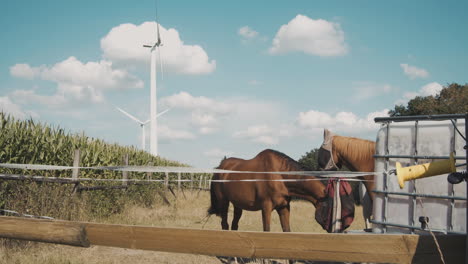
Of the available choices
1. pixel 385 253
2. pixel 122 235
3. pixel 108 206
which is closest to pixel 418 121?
pixel 385 253

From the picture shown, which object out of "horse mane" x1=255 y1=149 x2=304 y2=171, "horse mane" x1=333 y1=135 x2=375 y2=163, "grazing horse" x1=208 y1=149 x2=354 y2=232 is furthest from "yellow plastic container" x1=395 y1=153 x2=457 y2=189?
"horse mane" x1=255 y1=149 x2=304 y2=171

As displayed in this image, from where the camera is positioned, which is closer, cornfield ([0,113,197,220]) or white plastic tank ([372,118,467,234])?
white plastic tank ([372,118,467,234])

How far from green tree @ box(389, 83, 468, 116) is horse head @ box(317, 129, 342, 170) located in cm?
2191

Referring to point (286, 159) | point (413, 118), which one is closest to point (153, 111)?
point (286, 159)

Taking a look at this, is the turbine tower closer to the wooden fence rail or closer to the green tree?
the green tree

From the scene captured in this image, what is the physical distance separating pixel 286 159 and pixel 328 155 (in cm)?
79

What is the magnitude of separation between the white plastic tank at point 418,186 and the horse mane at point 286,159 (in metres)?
2.64

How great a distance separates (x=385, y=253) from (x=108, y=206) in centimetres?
1174

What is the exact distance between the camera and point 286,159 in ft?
24.5

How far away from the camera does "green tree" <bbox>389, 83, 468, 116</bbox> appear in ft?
86.3

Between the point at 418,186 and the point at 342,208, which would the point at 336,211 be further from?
the point at 418,186

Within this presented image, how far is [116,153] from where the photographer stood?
16188 mm

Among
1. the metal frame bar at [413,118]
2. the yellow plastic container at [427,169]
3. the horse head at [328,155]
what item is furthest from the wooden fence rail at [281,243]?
the horse head at [328,155]

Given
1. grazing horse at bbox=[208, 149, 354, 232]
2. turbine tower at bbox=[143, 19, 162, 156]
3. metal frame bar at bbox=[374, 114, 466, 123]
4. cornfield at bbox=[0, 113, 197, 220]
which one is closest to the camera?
metal frame bar at bbox=[374, 114, 466, 123]
